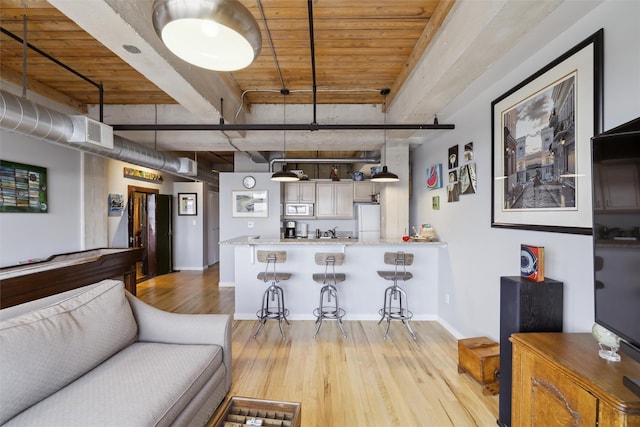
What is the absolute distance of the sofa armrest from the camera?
213 centimetres

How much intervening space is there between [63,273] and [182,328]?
2078 mm

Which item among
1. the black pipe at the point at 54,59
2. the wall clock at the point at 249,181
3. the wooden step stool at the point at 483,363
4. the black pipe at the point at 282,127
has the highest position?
the black pipe at the point at 54,59

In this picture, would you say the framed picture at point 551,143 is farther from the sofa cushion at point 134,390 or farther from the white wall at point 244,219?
the white wall at point 244,219

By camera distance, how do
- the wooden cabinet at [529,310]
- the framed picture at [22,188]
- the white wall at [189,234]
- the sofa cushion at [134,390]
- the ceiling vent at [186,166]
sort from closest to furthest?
1. the sofa cushion at [134,390]
2. the wooden cabinet at [529,310]
3. the framed picture at [22,188]
4. the ceiling vent at [186,166]
5. the white wall at [189,234]

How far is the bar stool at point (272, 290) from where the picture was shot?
3562mm

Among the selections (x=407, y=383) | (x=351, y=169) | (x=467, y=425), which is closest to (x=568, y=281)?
(x=467, y=425)

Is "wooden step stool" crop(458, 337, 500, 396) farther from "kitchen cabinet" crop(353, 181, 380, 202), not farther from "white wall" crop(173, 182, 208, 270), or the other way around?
"white wall" crop(173, 182, 208, 270)

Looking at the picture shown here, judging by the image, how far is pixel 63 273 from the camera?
3.09m

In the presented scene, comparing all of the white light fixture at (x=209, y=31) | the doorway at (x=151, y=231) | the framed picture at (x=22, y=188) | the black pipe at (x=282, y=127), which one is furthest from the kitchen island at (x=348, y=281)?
the doorway at (x=151, y=231)

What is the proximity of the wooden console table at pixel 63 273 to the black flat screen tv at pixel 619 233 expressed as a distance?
14.2 ft

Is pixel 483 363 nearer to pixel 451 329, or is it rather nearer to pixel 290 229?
pixel 451 329

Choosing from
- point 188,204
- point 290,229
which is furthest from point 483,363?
point 188,204

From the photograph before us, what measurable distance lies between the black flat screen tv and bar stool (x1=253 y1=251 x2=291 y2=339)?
114 inches

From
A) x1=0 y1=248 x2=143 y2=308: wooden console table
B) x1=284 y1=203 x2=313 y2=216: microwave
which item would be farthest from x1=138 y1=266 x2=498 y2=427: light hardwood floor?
x1=284 y1=203 x2=313 y2=216: microwave
